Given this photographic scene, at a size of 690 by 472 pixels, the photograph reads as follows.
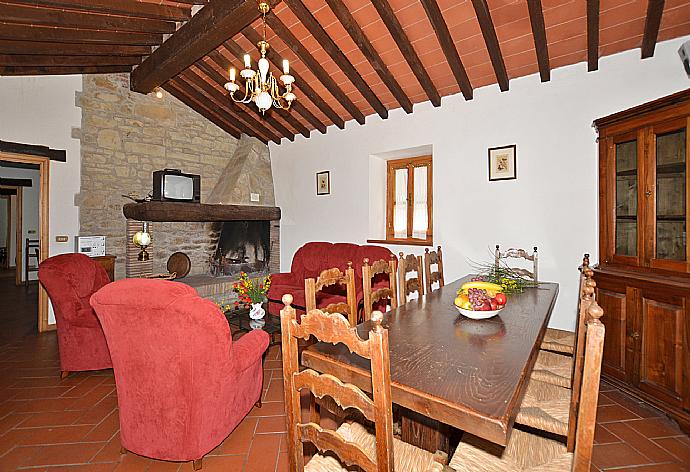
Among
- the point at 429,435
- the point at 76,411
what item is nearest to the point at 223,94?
the point at 76,411

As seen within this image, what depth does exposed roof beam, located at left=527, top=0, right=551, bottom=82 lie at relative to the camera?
2.68 m

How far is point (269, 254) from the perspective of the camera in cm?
607

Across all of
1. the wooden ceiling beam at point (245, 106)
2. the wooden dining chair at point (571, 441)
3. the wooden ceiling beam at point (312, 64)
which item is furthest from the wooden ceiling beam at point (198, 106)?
the wooden dining chair at point (571, 441)

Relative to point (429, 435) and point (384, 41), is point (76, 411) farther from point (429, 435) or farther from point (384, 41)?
point (384, 41)

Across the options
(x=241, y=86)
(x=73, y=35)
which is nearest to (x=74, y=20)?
(x=73, y=35)

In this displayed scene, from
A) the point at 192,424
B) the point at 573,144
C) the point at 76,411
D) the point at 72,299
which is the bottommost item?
the point at 76,411

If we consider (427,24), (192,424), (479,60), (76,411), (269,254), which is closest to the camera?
(192,424)

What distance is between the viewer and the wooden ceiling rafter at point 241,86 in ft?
13.3

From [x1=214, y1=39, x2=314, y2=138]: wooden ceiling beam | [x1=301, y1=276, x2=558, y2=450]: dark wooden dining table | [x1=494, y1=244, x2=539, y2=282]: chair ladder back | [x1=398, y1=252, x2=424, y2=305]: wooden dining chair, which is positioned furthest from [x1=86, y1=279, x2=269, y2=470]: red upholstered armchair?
[x1=214, y1=39, x2=314, y2=138]: wooden ceiling beam

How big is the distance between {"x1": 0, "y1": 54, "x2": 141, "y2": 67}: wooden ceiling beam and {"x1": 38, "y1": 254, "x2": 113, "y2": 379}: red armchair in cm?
253

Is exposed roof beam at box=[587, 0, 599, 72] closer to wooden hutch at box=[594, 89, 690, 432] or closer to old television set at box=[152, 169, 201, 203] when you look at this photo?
wooden hutch at box=[594, 89, 690, 432]

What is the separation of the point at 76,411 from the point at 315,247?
3.11 m

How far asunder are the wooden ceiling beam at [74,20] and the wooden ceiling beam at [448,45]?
2.89 m

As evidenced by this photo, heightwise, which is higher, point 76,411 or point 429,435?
point 429,435
